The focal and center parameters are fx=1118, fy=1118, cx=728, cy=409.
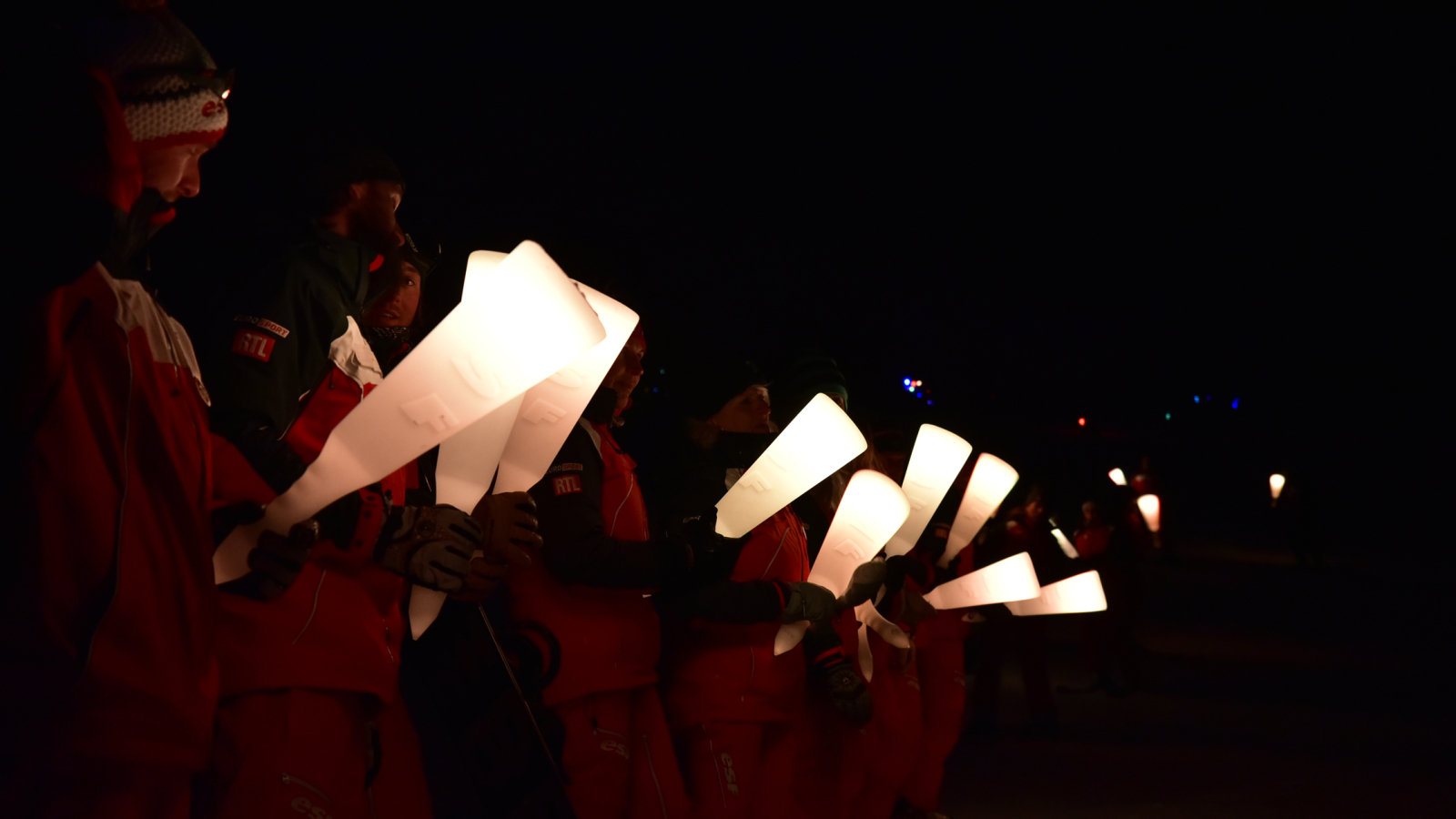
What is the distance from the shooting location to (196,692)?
58.6 inches

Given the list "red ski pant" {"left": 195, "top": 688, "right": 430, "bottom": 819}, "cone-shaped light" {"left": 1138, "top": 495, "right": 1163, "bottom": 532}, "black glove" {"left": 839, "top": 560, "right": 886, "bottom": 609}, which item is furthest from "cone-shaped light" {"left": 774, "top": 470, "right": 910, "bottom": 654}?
"cone-shaped light" {"left": 1138, "top": 495, "right": 1163, "bottom": 532}

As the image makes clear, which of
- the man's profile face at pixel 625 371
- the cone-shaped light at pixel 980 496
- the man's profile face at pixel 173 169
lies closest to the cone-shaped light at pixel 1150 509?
the cone-shaped light at pixel 980 496

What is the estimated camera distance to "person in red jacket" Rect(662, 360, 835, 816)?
3488 mm

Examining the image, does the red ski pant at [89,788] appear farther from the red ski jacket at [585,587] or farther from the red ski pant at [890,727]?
the red ski pant at [890,727]

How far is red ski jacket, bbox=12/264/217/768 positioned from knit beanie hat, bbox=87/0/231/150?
29cm

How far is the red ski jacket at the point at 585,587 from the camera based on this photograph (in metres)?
2.92

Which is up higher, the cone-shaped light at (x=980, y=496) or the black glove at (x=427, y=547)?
the cone-shaped light at (x=980, y=496)

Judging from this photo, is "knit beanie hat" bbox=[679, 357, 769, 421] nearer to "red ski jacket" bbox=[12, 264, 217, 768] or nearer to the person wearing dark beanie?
the person wearing dark beanie

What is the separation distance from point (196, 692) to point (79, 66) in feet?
2.72

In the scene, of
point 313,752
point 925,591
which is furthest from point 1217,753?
point 313,752

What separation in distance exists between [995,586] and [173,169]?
12.5ft

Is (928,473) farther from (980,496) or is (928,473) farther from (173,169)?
(173,169)

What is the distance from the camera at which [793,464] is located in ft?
11.3

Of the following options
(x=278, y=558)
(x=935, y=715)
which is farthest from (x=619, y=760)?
(x=935, y=715)
